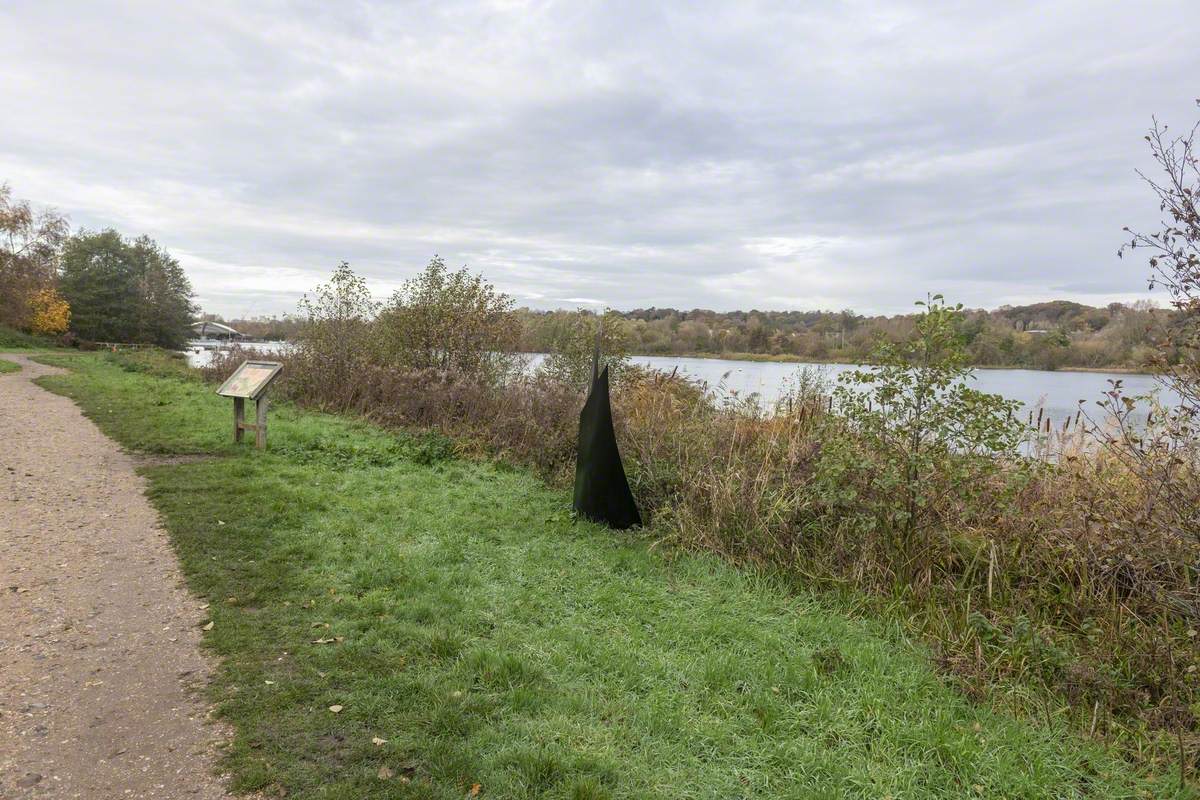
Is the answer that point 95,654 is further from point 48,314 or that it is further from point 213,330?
point 213,330

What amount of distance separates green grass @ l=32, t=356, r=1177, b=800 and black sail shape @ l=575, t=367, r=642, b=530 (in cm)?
41

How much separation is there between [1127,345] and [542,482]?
5930 mm

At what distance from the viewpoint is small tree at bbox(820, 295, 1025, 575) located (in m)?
4.77

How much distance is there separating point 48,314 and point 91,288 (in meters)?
4.28

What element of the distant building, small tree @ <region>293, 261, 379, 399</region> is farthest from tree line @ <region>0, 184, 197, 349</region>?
small tree @ <region>293, 261, 379, 399</region>

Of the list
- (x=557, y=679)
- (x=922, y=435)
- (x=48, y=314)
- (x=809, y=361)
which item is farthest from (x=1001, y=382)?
(x=48, y=314)

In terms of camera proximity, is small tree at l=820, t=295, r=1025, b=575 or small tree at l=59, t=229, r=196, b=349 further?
small tree at l=59, t=229, r=196, b=349

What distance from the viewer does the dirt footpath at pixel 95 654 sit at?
8.67 ft

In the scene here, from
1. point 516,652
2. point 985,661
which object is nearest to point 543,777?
point 516,652

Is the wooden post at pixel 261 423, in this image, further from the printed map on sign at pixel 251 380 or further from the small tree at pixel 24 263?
the small tree at pixel 24 263

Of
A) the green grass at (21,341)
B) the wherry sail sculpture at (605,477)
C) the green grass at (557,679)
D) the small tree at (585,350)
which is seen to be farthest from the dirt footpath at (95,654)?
the green grass at (21,341)

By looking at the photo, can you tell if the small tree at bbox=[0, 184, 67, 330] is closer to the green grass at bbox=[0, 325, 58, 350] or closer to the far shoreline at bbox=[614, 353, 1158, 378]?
the green grass at bbox=[0, 325, 58, 350]

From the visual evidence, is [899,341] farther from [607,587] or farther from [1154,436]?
[607,587]

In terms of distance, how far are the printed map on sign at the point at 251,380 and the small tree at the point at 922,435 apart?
7.26 metres
